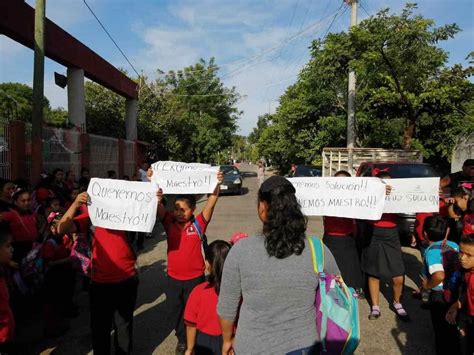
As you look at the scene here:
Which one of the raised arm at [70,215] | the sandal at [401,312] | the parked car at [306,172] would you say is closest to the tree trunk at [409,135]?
the parked car at [306,172]

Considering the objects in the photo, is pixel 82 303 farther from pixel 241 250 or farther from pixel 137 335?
pixel 241 250

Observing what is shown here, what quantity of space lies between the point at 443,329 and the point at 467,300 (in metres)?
0.84

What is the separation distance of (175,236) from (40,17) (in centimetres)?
665

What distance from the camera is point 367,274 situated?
17.0ft

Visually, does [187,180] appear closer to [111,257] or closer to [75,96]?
[111,257]

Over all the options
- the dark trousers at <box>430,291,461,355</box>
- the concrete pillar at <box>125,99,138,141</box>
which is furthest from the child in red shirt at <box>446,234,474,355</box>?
the concrete pillar at <box>125,99,138,141</box>

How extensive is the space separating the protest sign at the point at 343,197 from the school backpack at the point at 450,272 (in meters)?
0.90

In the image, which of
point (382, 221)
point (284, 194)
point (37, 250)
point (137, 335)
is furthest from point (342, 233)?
point (37, 250)

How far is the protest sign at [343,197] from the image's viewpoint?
4.51 meters

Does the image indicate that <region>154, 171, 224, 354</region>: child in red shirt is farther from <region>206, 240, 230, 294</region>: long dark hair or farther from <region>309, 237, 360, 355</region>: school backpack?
<region>309, 237, 360, 355</region>: school backpack

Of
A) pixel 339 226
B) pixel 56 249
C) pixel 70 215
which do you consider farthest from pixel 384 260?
pixel 56 249

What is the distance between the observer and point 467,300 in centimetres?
305

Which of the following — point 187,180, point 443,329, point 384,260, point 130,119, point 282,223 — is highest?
point 130,119

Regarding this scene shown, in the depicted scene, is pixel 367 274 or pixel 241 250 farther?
pixel 367 274
